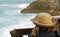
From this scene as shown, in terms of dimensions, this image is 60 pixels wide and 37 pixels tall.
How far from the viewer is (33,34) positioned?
113cm

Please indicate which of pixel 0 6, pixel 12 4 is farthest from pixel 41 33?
pixel 12 4

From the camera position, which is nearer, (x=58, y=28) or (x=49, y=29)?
(x=49, y=29)

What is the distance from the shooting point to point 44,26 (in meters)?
1.11

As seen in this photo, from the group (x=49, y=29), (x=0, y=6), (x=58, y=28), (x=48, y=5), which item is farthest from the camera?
(x=0, y=6)

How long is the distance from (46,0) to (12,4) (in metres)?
6.51

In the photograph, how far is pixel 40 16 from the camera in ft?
3.70

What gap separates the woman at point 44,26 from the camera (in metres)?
1.10

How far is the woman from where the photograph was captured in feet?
3.59

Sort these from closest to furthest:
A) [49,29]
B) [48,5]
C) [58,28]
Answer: [49,29], [58,28], [48,5]

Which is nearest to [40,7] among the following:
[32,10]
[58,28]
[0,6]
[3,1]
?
[32,10]

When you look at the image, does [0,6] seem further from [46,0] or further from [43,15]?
[43,15]

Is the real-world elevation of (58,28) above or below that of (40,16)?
below

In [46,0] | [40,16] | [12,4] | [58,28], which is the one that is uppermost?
[40,16]

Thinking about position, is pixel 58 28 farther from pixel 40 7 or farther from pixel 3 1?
pixel 3 1
